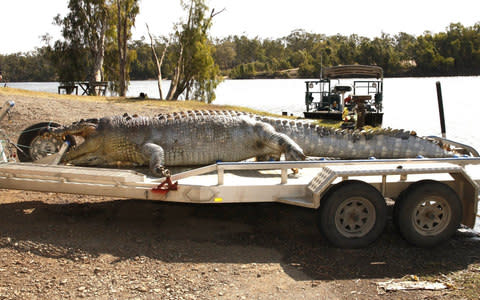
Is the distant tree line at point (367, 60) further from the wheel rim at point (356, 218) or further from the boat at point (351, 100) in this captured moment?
the wheel rim at point (356, 218)

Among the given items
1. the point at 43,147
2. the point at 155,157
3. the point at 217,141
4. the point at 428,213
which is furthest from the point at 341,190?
the point at 43,147

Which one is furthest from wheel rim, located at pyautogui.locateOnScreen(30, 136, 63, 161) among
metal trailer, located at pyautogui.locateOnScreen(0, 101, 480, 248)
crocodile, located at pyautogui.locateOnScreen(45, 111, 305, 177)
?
metal trailer, located at pyautogui.locateOnScreen(0, 101, 480, 248)

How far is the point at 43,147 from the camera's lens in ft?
22.6

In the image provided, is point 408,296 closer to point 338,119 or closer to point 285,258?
point 285,258

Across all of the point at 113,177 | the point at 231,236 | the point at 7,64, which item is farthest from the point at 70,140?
the point at 7,64

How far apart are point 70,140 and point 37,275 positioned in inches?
112

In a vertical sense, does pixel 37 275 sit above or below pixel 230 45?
below

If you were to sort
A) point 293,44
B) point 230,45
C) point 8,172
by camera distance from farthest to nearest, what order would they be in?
point 293,44, point 230,45, point 8,172

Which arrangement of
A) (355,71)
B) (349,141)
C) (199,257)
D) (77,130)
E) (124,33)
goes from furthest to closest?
(124,33) < (355,71) < (349,141) < (77,130) < (199,257)

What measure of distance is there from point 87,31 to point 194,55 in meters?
14.5

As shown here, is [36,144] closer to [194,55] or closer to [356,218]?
[356,218]

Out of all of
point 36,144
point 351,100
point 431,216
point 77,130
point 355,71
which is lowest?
point 431,216

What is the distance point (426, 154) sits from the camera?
6.81 metres

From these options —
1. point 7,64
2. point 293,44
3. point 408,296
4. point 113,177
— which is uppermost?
point 293,44
